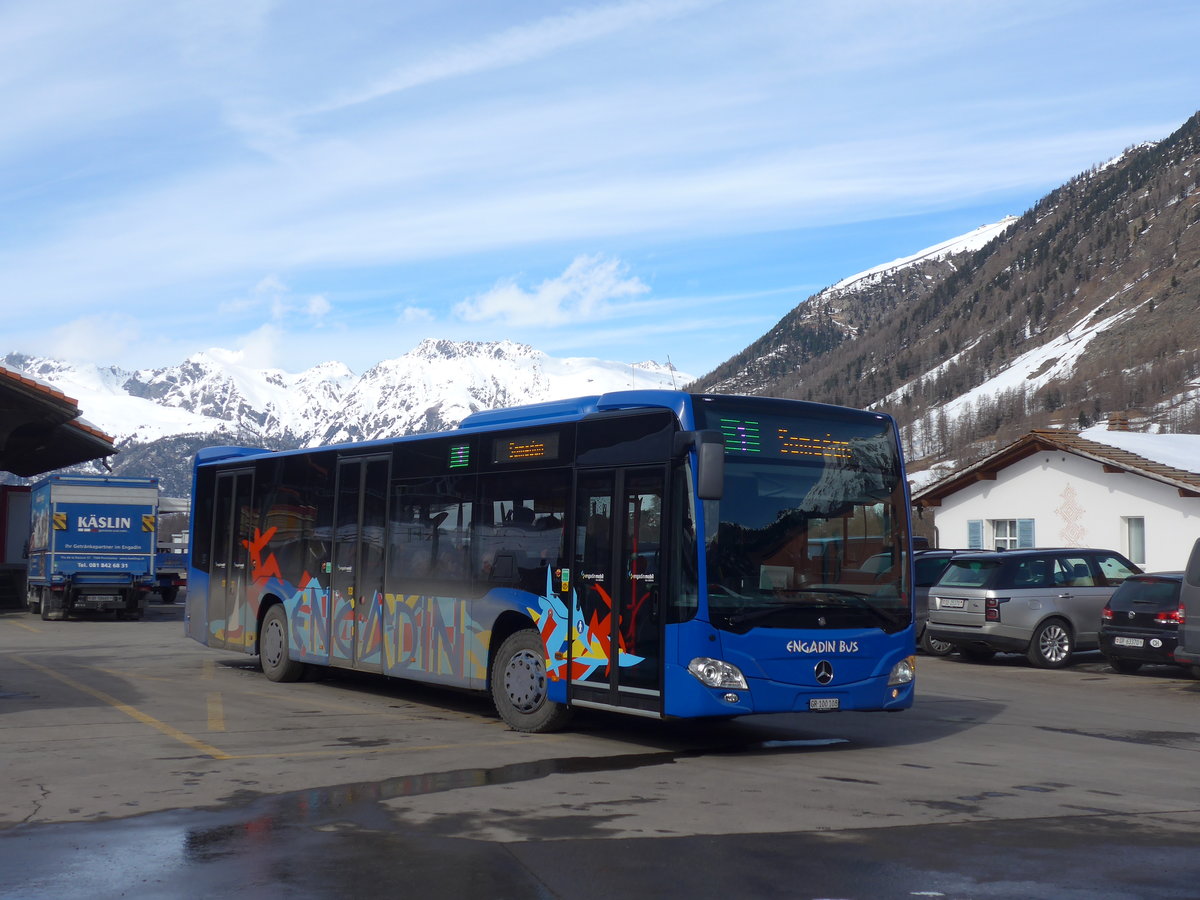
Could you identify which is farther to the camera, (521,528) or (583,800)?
(521,528)

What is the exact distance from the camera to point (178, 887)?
6301mm

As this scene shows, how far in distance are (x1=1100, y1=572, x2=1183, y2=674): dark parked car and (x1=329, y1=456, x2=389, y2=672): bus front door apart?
10.3m

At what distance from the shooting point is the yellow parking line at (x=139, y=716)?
34.8 ft

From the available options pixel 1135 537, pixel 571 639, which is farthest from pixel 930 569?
pixel 571 639

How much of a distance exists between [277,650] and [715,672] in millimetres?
7879

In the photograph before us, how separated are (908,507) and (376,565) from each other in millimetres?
5787

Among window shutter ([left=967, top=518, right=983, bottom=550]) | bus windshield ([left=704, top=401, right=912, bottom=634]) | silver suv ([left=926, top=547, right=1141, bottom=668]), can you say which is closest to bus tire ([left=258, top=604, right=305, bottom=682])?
bus windshield ([left=704, top=401, right=912, bottom=634])

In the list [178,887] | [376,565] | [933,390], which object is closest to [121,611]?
[376,565]

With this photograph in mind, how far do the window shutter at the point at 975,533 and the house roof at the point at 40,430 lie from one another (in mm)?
23427

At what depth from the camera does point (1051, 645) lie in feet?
65.7

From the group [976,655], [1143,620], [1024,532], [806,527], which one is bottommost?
[976,655]

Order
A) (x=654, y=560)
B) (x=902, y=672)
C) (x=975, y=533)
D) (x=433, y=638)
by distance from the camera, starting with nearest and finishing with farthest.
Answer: (x=654, y=560) → (x=902, y=672) → (x=433, y=638) → (x=975, y=533)

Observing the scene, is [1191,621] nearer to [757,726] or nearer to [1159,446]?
[757,726]

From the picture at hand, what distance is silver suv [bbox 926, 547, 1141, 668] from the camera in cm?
1992
